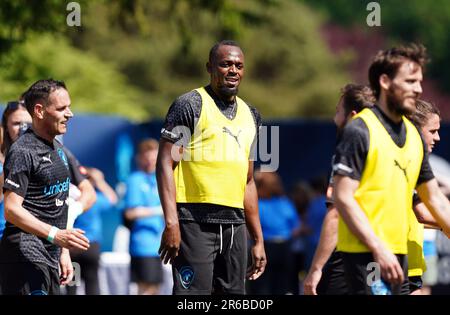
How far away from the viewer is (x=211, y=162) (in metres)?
8.61

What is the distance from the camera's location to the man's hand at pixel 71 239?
8078 millimetres

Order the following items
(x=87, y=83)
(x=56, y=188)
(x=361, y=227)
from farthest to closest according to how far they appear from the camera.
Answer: (x=87, y=83) → (x=56, y=188) → (x=361, y=227)

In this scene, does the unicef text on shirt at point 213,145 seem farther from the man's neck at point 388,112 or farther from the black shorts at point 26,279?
the man's neck at point 388,112

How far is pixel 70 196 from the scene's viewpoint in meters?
9.55

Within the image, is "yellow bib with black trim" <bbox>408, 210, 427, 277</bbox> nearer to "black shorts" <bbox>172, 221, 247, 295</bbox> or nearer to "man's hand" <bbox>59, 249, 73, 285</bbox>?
"black shorts" <bbox>172, 221, 247, 295</bbox>

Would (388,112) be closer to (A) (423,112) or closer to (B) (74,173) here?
(A) (423,112)

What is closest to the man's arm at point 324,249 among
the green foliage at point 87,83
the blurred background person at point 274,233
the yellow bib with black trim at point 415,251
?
the yellow bib with black trim at point 415,251

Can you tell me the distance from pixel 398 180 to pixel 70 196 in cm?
334

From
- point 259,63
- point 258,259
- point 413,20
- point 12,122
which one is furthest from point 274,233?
point 413,20

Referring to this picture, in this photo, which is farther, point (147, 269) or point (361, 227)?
point (147, 269)

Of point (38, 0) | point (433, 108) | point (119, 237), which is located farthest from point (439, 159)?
point (433, 108)

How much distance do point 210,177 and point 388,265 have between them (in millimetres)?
2129

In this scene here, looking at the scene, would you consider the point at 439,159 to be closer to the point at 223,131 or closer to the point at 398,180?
the point at 223,131

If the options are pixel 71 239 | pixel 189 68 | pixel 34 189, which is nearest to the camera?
pixel 71 239
